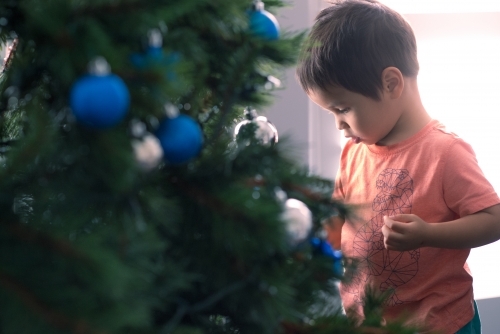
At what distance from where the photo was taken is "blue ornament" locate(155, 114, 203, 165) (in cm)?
40

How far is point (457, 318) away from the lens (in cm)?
107

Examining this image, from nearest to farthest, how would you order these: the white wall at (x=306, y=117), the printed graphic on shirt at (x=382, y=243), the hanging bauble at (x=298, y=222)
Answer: the hanging bauble at (x=298, y=222) < the printed graphic on shirt at (x=382, y=243) < the white wall at (x=306, y=117)

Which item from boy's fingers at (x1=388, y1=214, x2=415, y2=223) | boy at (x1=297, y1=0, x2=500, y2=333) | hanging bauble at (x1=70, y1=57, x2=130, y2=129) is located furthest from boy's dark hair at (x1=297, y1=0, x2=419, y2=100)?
hanging bauble at (x1=70, y1=57, x2=130, y2=129)

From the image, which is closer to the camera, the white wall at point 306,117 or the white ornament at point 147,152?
the white ornament at point 147,152

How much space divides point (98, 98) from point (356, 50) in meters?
0.91

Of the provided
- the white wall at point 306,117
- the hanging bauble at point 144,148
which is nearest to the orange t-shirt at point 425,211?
the white wall at point 306,117

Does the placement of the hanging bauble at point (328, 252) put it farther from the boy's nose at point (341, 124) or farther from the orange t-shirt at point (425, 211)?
the boy's nose at point (341, 124)

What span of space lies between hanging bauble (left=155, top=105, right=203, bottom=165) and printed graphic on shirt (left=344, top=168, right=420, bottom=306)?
773 millimetres

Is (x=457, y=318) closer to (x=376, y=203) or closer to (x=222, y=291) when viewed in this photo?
(x=376, y=203)

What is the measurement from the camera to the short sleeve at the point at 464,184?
1035 mm

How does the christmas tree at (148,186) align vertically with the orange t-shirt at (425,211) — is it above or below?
above

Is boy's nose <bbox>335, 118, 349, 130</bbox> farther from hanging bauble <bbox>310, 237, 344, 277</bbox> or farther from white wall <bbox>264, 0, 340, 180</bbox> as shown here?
hanging bauble <bbox>310, 237, 344, 277</bbox>

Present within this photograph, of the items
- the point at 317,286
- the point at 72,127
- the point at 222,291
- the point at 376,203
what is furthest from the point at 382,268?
the point at 72,127

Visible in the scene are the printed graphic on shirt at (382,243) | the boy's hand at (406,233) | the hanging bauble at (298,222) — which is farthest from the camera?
the printed graphic on shirt at (382,243)
